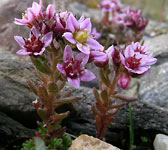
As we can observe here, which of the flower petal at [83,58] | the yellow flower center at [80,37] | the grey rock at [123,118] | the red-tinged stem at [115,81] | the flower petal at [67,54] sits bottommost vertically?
the grey rock at [123,118]

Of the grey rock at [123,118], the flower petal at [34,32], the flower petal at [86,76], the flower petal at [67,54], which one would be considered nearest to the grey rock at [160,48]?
the grey rock at [123,118]

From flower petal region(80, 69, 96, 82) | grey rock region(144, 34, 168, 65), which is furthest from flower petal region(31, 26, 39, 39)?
grey rock region(144, 34, 168, 65)

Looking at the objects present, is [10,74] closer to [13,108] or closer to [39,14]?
[13,108]

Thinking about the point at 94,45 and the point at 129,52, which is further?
the point at 129,52

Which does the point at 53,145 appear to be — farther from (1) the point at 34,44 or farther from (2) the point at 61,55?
(1) the point at 34,44

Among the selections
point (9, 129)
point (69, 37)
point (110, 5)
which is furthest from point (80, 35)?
point (110, 5)

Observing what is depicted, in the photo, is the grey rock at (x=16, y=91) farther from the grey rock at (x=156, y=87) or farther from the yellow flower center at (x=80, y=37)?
the grey rock at (x=156, y=87)

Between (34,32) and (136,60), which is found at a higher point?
(34,32)
